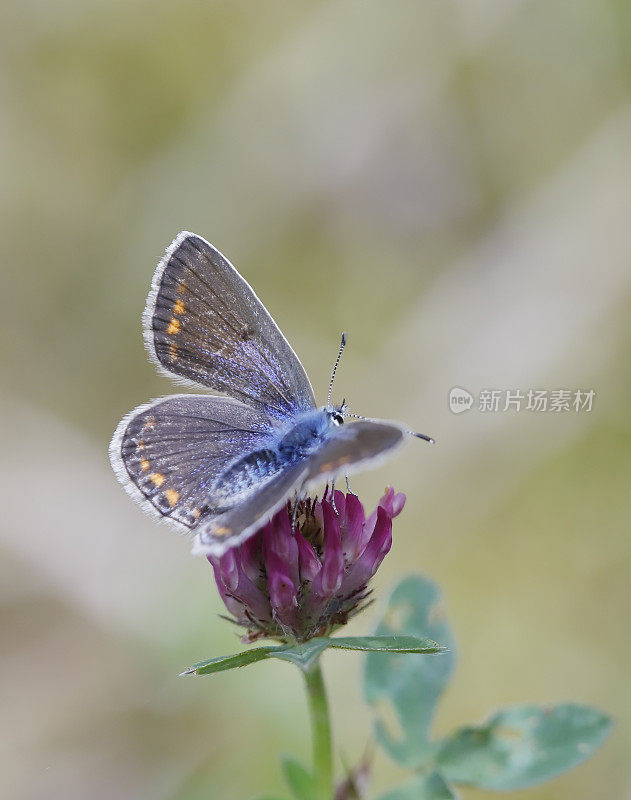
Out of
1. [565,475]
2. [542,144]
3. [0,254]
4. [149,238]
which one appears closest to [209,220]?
[149,238]

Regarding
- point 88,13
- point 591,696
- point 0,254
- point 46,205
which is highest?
point 88,13

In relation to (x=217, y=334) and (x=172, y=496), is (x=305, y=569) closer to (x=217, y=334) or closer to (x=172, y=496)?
(x=172, y=496)

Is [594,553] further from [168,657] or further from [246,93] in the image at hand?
[246,93]

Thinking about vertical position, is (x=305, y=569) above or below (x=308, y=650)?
above

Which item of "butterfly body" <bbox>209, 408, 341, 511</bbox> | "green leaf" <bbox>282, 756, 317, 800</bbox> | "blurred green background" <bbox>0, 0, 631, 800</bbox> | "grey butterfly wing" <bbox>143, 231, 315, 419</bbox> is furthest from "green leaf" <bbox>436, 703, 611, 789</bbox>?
"blurred green background" <bbox>0, 0, 631, 800</bbox>

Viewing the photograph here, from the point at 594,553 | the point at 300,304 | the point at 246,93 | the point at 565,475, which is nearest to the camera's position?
the point at 594,553

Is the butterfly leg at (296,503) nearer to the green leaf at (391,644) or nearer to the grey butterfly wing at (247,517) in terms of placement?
the grey butterfly wing at (247,517)

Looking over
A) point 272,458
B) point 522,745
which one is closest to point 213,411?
point 272,458
